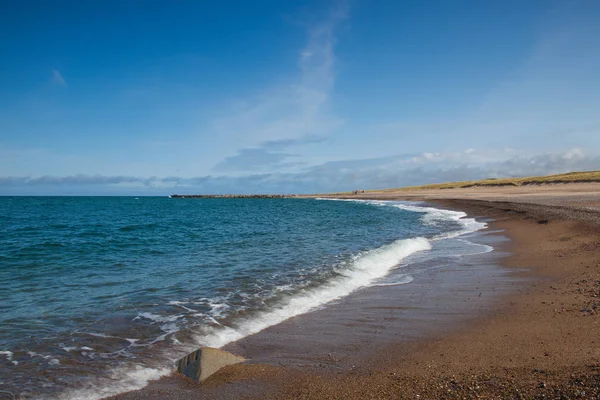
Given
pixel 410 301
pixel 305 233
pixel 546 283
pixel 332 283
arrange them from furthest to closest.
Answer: pixel 305 233 → pixel 332 283 → pixel 546 283 → pixel 410 301

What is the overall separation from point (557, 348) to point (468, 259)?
9.93 m

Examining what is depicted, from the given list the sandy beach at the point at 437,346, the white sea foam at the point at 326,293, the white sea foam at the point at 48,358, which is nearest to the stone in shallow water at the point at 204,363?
the sandy beach at the point at 437,346

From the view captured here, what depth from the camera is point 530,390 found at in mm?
4867

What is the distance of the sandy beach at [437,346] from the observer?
5309mm

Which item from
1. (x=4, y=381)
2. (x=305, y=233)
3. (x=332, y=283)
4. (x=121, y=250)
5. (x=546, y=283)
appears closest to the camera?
(x=4, y=381)

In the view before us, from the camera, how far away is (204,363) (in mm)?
6246

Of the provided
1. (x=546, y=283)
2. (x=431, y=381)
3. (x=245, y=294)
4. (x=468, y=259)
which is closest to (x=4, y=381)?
(x=245, y=294)

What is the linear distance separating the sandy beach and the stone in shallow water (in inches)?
6.5

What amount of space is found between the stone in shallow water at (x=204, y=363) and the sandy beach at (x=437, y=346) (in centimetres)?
17

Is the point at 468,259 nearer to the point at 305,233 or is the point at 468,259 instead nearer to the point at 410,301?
the point at 410,301

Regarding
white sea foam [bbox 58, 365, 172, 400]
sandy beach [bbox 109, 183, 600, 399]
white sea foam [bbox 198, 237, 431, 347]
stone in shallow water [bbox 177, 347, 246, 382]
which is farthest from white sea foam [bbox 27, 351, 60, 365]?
white sea foam [bbox 198, 237, 431, 347]

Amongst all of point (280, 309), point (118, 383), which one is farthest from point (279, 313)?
point (118, 383)

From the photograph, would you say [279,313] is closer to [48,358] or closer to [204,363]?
[204,363]

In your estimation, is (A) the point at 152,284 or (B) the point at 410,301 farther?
(A) the point at 152,284
